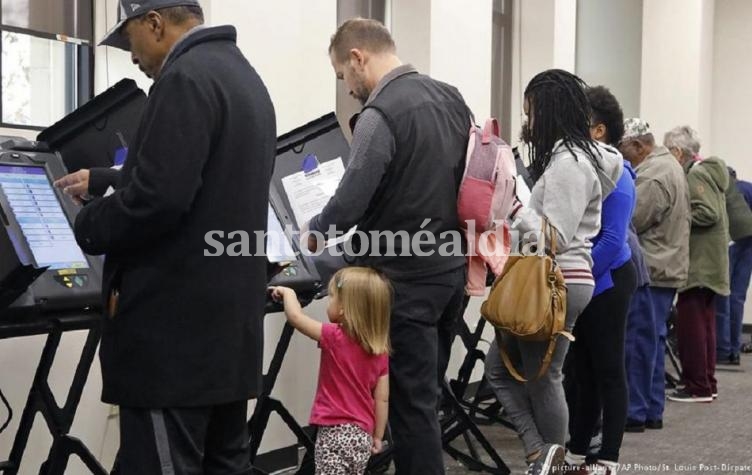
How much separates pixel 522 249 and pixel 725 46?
25.5ft

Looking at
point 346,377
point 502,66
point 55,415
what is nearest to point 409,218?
point 346,377

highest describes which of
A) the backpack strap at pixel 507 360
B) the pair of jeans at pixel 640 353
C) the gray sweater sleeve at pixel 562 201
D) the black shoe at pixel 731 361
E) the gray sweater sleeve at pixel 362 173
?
the gray sweater sleeve at pixel 362 173

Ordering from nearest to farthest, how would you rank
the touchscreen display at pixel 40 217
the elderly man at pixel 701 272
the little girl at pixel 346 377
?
the touchscreen display at pixel 40 217
the little girl at pixel 346 377
the elderly man at pixel 701 272

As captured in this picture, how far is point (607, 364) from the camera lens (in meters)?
3.96

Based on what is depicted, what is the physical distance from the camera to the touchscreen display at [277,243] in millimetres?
3223

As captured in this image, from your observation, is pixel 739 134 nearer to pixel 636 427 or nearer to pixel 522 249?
pixel 636 427

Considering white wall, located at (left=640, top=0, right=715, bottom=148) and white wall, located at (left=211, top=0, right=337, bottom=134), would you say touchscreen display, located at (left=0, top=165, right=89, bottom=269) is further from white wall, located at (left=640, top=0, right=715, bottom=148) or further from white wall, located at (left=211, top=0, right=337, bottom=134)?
white wall, located at (left=640, top=0, right=715, bottom=148)

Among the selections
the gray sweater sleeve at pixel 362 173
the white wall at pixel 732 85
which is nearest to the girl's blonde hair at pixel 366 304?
the gray sweater sleeve at pixel 362 173

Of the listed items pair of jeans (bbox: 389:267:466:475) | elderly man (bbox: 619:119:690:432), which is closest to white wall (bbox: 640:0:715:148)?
elderly man (bbox: 619:119:690:432)

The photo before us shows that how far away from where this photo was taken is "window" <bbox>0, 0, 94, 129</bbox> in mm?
3436

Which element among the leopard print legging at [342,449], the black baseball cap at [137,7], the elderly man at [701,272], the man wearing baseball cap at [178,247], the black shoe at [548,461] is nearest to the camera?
the man wearing baseball cap at [178,247]

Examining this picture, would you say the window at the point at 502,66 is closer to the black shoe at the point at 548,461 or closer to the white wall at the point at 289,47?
the white wall at the point at 289,47

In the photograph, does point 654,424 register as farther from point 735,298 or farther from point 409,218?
point 735,298

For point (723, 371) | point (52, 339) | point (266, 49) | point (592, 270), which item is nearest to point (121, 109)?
point (52, 339)
